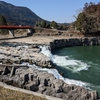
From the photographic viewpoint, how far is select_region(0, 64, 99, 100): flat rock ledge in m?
7.04

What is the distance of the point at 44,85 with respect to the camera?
7.57 metres

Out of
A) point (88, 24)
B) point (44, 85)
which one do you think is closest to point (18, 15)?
point (88, 24)

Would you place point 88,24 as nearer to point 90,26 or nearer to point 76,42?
point 90,26

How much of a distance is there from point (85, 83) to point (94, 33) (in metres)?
17.9

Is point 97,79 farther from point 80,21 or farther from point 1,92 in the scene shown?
point 80,21

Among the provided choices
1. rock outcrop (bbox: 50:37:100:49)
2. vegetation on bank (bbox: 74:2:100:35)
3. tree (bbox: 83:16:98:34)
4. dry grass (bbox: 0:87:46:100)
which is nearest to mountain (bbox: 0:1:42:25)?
vegetation on bank (bbox: 74:2:100:35)

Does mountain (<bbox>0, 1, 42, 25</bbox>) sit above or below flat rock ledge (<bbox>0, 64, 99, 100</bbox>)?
above

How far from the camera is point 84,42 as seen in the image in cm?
2419

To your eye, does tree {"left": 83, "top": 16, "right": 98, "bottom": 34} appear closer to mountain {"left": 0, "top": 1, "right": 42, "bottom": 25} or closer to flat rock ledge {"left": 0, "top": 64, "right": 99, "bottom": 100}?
flat rock ledge {"left": 0, "top": 64, "right": 99, "bottom": 100}

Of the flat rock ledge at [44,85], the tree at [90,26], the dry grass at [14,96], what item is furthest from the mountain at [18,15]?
the dry grass at [14,96]

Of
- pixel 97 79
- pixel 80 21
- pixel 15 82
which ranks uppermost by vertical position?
pixel 80 21

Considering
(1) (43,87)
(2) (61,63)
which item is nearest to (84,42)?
(2) (61,63)

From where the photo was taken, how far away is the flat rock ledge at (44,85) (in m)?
7.04

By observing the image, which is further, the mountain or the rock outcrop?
the mountain
